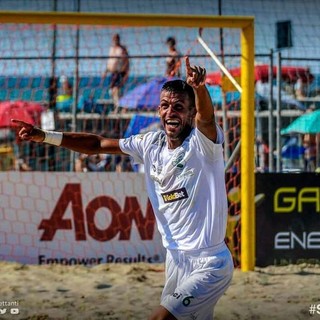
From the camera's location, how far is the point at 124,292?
7.02 metres

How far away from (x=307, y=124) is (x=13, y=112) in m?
3.77

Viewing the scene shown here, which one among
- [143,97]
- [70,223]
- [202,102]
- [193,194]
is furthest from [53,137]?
[143,97]

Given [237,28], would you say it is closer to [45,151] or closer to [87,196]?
[87,196]

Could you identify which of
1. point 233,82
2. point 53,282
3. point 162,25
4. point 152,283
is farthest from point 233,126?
point 53,282

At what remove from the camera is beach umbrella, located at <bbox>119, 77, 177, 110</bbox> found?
9.36 meters

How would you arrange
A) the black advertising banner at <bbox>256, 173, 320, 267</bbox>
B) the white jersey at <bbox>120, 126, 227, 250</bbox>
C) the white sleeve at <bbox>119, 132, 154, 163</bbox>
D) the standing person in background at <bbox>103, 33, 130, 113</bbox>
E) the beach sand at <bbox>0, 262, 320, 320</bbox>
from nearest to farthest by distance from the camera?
1. the white jersey at <bbox>120, 126, 227, 250</bbox>
2. the white sleeve at <bbox>119, 132, 154, 163</bbox>
3. the beach sand at <bbox>0, 262, 320, 320</bbox>
4. the black advertising banner at <bbox>256, 173, 320, 267</bbox>
5. the standing person in background at <bbox>103, 33, 130, 113</bbox>

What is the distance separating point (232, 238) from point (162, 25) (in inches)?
99.1

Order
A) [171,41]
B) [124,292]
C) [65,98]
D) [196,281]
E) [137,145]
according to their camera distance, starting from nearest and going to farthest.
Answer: [196,281], [137,145], [124,292], [171,41], [65,98]

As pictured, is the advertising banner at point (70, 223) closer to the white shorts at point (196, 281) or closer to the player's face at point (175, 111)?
the white shorts at point (196, 281)

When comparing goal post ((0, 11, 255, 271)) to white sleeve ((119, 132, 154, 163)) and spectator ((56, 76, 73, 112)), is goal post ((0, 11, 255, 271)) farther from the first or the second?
white sleeve ((119, 132, 154, 163))

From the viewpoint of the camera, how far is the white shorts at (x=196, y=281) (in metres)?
4.04

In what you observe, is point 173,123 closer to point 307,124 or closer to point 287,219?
point 287,219

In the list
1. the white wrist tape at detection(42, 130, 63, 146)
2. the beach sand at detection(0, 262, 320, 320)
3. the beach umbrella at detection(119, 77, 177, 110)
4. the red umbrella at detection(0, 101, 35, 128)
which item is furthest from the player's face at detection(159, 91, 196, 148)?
the red umbrella at detection(0, 101, 35, 128)

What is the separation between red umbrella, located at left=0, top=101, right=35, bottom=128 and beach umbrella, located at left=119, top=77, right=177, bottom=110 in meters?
1.22
